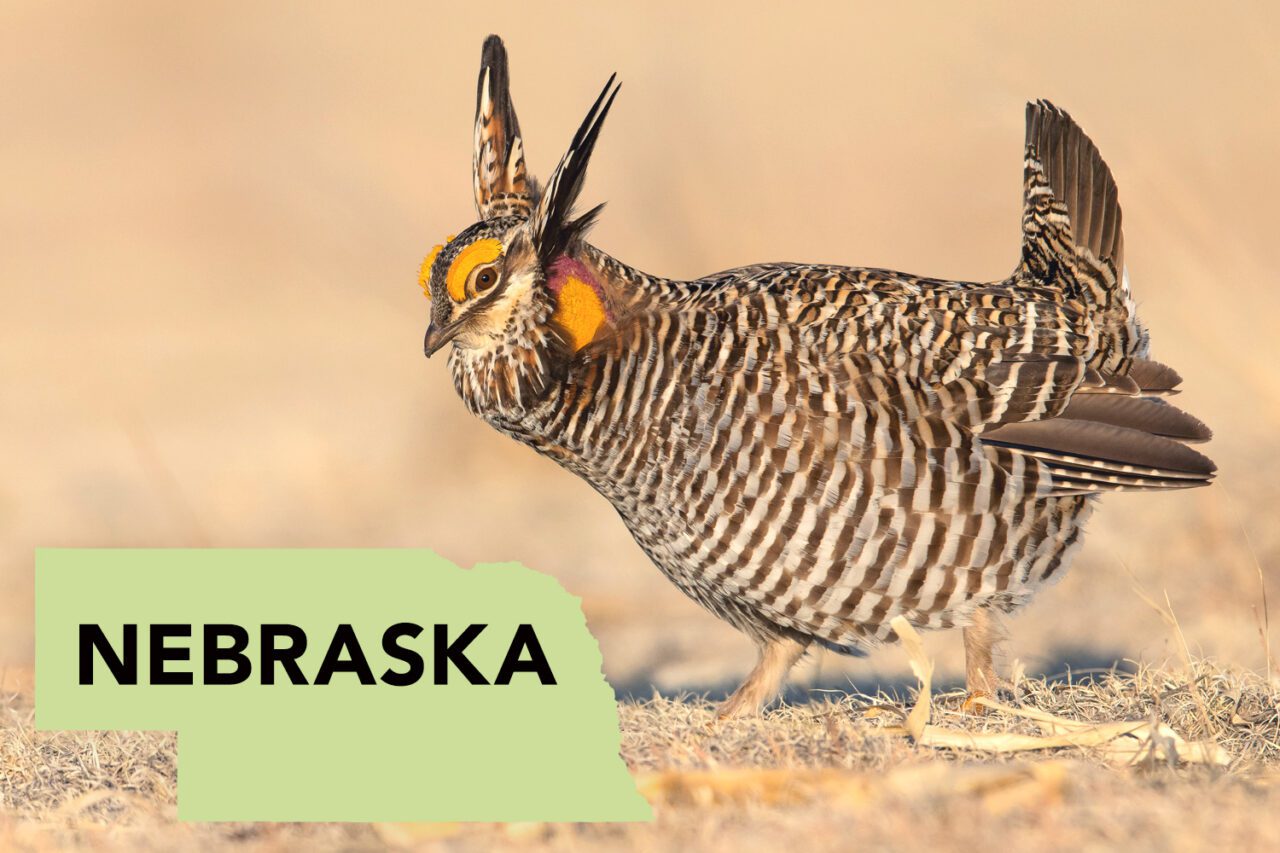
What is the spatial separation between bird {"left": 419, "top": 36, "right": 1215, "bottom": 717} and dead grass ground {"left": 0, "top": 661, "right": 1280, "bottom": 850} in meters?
0.33

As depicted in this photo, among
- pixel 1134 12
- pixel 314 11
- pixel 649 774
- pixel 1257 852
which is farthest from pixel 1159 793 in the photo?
pixel 314 11

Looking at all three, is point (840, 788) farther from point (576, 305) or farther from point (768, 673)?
point (576, 305)

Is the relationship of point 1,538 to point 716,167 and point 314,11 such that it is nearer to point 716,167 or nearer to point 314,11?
point 716,167

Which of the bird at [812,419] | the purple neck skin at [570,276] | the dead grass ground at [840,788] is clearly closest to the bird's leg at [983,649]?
the bird at [812,419]

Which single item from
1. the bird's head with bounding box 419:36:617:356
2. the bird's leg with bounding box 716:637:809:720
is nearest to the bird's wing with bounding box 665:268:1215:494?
the bird's head with bounding box 419:36:617:356

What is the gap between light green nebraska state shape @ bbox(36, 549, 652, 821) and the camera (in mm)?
3303

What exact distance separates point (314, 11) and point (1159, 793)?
65.5 feet

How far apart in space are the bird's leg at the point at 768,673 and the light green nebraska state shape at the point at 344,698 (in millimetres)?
1032

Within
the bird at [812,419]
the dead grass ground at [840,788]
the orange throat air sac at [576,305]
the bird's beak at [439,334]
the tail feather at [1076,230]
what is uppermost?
the tail feather at [1076,230]

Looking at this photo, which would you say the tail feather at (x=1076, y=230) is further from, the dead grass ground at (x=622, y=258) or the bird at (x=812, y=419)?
the dead grass ground at (x=622, y=258)

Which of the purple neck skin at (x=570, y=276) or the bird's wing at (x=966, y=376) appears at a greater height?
the purple neck skin at (x=570, y=276)

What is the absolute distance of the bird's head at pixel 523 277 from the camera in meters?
4.28

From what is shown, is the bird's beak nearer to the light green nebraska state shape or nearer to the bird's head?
the bird's head

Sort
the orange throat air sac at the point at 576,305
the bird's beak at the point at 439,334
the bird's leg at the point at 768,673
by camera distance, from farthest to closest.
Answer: the bird's leg at the point at 768,673, the orange throat air sac at the point at 576,305, the bird's beak at the point at 439,334
